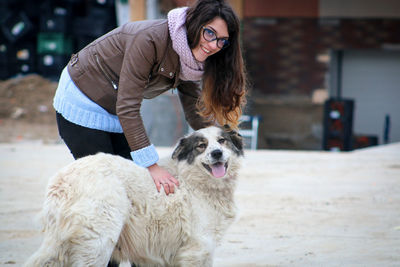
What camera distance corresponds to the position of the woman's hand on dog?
327cm

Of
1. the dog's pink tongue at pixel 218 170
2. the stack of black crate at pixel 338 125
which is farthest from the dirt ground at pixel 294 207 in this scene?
the stack of black crate at pixel 338 125

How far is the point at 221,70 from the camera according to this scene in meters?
3.42

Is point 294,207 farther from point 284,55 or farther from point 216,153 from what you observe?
point 284,55

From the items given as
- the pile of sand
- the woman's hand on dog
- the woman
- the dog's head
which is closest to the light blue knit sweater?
the woman

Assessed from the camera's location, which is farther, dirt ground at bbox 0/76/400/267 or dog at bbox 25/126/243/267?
dirt ground at bbox 0/76/400/267

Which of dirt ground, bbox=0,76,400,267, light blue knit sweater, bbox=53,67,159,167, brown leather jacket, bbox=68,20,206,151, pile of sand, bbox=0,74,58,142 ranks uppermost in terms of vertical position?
brown leather jacket, bbox=68,20,206,151

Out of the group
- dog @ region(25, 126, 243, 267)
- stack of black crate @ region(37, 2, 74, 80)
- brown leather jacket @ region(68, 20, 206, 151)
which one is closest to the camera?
dog @ region(25, 126, 243, 267)

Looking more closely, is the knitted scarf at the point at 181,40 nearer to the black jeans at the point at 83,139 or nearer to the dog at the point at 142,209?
the dog at the point at 142,209

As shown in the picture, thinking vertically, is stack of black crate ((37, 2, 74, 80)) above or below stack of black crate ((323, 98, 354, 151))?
above

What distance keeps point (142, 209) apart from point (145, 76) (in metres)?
0.81

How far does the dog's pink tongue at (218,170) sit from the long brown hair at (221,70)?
1.11ft

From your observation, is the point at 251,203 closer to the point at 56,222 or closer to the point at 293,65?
the point at 56,222

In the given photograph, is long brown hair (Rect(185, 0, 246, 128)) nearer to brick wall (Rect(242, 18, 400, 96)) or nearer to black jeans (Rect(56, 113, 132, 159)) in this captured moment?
black jeans (Rect(56, 113, 132, 159))

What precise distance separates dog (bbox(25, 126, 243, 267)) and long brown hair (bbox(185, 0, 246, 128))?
0.52 ft
